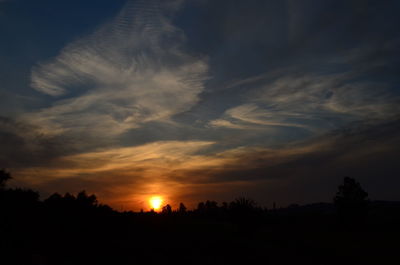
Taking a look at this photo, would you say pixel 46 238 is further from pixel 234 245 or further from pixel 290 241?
pixel 290 241

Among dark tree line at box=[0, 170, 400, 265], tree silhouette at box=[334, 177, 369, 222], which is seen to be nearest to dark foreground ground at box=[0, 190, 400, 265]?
dark tree line at box=[0, 170, 400, 265]

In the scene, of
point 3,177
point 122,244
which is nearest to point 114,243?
point 122,244

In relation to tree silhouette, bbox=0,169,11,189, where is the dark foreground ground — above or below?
below

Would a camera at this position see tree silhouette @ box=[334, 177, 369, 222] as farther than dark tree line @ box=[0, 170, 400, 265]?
Yes

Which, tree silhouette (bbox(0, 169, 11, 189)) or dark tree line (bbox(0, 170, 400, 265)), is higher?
tree silhouette (bbox(0, 169, 11, 189))

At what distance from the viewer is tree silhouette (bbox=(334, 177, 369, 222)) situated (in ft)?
267

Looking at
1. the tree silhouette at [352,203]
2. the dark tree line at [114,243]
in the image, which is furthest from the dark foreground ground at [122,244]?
the tree silhouette at [352,203]

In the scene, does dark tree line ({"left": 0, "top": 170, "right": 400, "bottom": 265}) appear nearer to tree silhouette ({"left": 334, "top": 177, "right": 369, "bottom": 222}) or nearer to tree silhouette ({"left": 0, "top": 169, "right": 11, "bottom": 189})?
tree silhouette ({"left": 0, "top": 169, "right": 11, "bottom": 189})

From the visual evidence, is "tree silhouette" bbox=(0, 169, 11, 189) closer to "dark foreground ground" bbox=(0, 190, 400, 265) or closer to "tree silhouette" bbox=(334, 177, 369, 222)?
"dark foreground ground" bbox=(0, 190, 400, 265)

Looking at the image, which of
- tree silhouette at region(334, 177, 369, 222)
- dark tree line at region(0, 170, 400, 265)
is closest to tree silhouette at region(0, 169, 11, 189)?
dark tree line at region(0, 170, 400, 265)

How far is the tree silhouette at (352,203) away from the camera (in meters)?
81.2

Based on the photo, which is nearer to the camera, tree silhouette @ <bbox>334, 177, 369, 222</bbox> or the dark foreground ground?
the dark foreground ground

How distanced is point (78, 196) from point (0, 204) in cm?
1090

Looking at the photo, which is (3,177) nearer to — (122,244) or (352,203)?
(122,244)
